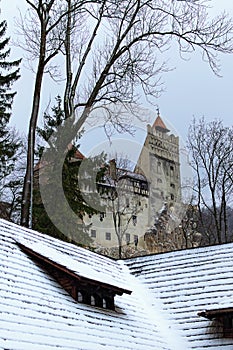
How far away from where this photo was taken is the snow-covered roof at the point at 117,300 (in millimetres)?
7672

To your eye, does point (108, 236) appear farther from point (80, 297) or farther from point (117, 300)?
point (80, 297)

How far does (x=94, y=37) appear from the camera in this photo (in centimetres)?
1966

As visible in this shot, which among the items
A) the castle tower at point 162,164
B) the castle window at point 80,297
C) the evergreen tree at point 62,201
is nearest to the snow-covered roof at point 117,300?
the castle window at point 80,297

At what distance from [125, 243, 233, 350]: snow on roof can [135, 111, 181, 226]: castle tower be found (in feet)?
41.3

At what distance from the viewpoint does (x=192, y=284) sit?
38.2 ft

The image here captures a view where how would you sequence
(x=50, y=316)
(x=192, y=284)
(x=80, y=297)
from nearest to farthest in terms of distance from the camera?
(x=50, y=316), (x=80, y=297), (x=192, y=284)

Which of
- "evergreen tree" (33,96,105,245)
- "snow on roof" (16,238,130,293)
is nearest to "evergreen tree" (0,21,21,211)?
"evergreen tree" (33,96,105,245)

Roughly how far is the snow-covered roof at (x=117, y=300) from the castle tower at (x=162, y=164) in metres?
13.1

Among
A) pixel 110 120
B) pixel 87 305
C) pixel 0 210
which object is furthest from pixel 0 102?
pixel 87 305

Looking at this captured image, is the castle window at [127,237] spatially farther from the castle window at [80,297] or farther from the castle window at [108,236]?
the castle window at [80,297]

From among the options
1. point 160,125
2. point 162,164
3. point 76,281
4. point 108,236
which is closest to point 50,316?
point 76,281

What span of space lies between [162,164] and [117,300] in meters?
17.7

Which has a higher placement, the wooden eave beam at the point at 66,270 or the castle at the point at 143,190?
the castle at the point at 143,190

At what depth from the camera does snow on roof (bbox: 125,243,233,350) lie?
10148 mm
